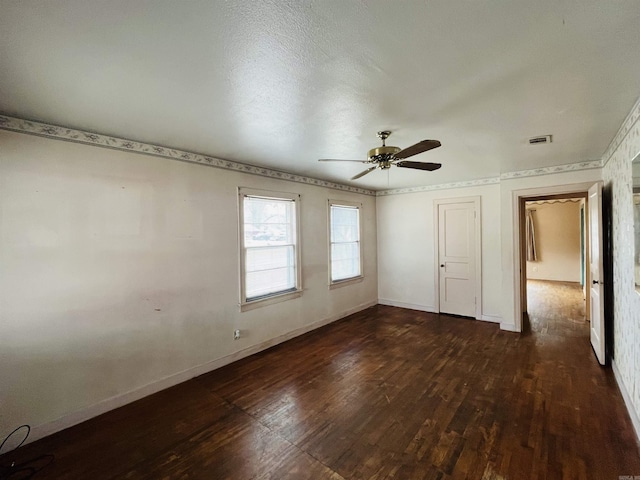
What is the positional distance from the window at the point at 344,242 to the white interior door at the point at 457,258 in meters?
1.57

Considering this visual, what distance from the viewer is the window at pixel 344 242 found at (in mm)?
5074

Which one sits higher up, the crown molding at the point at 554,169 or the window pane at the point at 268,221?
the crown molding at the point at 554,169

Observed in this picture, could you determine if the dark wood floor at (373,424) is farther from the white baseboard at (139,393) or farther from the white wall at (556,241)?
the white wall at (556,241)

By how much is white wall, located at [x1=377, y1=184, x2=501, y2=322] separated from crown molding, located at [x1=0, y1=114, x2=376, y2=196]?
8.82ft

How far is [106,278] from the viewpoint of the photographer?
2.54 metres

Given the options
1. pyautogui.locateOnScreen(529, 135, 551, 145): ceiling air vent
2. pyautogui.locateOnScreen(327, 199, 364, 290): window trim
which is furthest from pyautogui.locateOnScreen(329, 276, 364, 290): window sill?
pyautogui.locateOnScreen(529, 135, 551, 145): ceiling air vent

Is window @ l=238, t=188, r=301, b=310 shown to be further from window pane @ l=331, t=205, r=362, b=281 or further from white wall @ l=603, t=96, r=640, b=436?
white wall @ l=603, t=96, r=640, b=436

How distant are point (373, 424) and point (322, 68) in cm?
259

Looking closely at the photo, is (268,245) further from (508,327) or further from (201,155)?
(508,327)

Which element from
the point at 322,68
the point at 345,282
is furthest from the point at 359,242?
the point at 322,68

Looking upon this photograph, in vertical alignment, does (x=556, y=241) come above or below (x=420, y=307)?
above

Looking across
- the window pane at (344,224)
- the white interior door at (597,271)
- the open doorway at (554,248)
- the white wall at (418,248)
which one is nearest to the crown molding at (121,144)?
the window pane at (344,224)

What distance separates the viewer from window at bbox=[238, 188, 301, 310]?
3.67 meters

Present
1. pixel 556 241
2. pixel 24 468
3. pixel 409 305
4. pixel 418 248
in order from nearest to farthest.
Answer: pixel 24 468 < pixel 418 248 < pixel 409 305 < pixel 556 241
